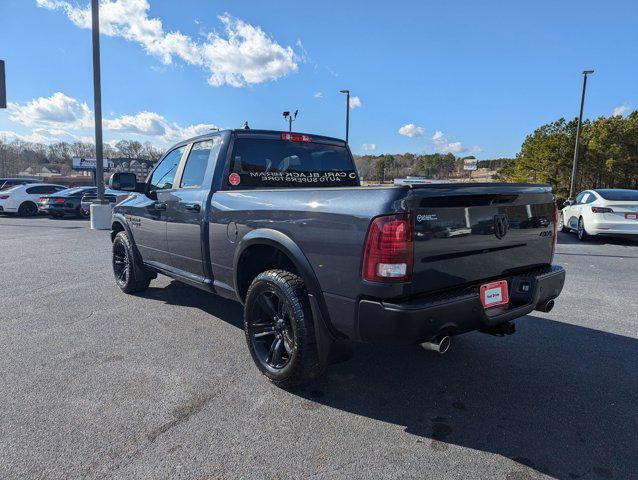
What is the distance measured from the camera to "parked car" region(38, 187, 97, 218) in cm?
1689

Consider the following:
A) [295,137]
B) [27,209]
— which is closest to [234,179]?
[295,137]

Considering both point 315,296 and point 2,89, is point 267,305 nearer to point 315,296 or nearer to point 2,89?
point 315,296

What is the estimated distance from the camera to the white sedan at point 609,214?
967 centimetres

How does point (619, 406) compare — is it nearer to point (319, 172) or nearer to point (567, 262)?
point (319, 172)

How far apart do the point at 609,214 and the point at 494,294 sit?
908 centimetres

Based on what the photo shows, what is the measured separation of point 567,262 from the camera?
8016 mm

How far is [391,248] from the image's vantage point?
233 centimetres

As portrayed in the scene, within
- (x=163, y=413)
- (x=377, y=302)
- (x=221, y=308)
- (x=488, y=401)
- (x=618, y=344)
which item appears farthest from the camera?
(x=221, y=308)

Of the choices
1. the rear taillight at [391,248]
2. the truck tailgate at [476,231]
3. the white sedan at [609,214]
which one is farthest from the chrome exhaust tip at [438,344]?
the white sedan at [609,214]

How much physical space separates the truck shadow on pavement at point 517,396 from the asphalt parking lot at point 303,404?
12 millimetres

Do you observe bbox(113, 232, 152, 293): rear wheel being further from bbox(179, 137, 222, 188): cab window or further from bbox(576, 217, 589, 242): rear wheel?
bbox(576, 217, 589, 242): rear wheel

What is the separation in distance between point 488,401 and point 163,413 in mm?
2131

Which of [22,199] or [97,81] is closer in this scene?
[97,81]

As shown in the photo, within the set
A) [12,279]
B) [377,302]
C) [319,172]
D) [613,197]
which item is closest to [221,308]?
[319,172]
